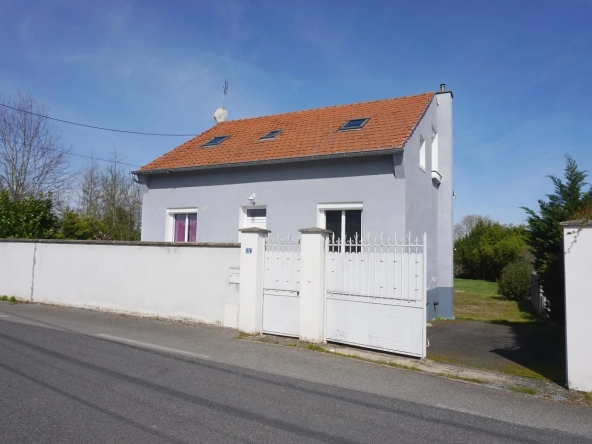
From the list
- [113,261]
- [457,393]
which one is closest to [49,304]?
[113,261]

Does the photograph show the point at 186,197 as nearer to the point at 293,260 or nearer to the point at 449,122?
the point at 293,260

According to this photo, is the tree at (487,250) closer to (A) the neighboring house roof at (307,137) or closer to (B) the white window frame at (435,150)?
(B) the white window frame at (435,150)

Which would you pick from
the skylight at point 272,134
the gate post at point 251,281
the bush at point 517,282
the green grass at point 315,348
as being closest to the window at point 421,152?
the skylight at point 272,134

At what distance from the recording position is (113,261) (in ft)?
39.0

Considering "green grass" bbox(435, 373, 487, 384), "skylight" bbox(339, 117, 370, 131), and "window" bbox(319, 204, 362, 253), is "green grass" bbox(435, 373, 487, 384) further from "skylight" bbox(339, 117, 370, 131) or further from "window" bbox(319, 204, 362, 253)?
"skylight" bbox(339, 117, 370, 131)

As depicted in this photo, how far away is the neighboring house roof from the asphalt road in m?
5.91

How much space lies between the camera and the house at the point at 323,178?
38.0 feet

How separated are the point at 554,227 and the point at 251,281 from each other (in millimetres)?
8849

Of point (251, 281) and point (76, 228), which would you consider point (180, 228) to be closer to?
point (251, 281)

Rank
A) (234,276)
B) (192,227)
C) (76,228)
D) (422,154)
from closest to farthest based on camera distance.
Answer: (234,276), (422,154), (192,227), (76,228)

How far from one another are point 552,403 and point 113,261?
32.8 feet

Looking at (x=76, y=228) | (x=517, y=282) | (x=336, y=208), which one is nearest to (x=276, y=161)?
(x=336, y=208)

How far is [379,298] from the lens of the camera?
25.8 ft

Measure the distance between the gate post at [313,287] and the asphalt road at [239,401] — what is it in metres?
0.60
